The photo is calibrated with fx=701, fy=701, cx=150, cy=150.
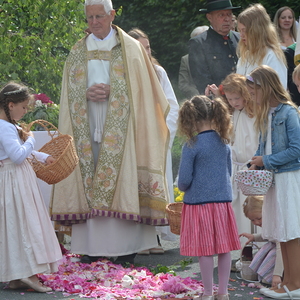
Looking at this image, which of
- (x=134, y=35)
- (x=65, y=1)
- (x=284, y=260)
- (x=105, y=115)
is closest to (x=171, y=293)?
(x=284, y=260)

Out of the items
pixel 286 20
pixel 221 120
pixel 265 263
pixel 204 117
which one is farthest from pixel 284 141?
pixel 286 20

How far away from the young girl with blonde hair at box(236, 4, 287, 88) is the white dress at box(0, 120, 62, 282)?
270 cm

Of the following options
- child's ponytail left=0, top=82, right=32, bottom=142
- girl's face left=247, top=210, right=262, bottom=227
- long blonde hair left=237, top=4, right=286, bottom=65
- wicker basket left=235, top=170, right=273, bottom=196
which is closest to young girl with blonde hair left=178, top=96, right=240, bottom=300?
wicker basket left=235, top=170, right=273, bottom=196

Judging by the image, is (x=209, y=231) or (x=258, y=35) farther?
(x=258, y=35)

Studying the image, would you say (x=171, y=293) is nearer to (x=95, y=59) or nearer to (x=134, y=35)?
Result: (x=95, y=59)

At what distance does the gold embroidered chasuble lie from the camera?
634cm

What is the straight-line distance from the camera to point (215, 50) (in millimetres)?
7980

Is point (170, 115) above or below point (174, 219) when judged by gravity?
above

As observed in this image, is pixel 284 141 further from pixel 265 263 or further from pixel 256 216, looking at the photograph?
pixel 265 263

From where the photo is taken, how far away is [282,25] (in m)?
8.26

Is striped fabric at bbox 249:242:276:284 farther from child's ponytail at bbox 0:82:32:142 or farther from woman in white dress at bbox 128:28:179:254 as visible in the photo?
child's ponytail at bbox 0:82:32:142

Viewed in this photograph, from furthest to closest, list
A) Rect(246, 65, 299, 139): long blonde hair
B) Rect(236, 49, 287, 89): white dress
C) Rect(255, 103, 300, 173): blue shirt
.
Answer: Rect(236, 49, 287, 89): white dress → Rect(246, 65, 299, 139): long blonde hair → Rect(255, 103, 300, 173): blue shirt

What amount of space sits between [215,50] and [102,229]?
2.69 metres

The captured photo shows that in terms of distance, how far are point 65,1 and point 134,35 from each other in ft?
9.10
